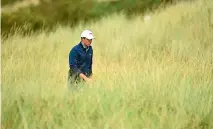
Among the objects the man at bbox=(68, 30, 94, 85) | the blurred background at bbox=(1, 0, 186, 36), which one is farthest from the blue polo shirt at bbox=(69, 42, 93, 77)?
the blurred background at bbox=(1, 0, 186, 36)

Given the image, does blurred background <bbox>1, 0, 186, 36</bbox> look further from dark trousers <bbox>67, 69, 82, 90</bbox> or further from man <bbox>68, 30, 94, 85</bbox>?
dark trousers <bbox>67, 69, 82, 90</bbox>

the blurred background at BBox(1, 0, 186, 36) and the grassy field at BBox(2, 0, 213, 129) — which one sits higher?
the blurred background at BBox(1, 0, 186, 36)

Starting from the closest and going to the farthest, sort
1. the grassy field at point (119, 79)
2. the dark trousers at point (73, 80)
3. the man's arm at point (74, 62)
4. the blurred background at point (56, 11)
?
1. the grassy field at point (119, 79)
2. the dark trousers at point (73, 80)
3. the man's arm at point (74, 62)
4. the blurred background at point (56, 11)

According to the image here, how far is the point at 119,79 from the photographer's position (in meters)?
3.14

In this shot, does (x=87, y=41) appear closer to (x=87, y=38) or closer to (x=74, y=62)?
(x=87, y=38)

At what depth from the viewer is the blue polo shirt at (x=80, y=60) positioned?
10.8ft

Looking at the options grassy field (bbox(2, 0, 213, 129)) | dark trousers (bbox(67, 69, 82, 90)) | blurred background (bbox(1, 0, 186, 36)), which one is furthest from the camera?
blurred background (bbox(1, 0, 186, 36))

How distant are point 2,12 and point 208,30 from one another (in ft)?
5.93

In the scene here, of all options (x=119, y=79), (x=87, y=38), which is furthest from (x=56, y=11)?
(x=119, y=79)

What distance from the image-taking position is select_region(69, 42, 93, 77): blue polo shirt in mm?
3299

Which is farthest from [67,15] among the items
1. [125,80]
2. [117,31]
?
[125,80]

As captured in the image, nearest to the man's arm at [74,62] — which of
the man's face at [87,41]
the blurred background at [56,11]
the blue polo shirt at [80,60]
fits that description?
the blue polo shirt at [80,60]

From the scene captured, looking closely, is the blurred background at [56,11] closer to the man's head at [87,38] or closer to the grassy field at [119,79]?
the grassy field at [119,79]

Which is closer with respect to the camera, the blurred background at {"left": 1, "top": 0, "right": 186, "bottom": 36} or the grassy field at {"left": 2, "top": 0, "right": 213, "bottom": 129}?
the grassy field at {"left": 2, "top": 0, "right": 213, "bottom": 129}
